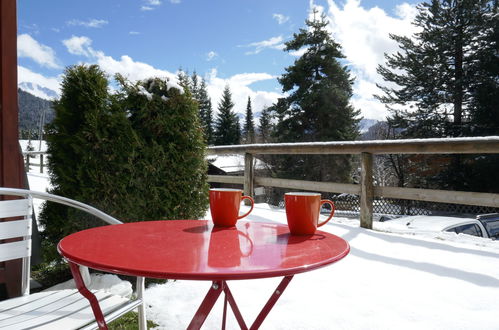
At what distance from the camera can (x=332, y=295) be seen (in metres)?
2.12

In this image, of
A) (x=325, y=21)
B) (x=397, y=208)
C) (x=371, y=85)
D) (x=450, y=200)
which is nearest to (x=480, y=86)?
(x=371, y=85)

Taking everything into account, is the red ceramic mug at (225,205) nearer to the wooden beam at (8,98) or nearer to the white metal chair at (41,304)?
the white metal chair at (41,304)

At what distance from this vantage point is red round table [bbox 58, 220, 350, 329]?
0.67 meters

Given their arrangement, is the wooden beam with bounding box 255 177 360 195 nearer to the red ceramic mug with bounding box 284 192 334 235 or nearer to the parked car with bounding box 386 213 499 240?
the parked car with bounding box 386 213 499 240

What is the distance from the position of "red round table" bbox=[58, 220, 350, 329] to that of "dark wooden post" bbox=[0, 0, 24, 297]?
5.47 feet

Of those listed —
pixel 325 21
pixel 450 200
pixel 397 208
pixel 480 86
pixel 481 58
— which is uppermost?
pixel 325 21

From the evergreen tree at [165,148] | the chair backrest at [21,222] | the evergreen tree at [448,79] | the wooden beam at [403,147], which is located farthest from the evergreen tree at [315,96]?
the chair backrest at [21,222]

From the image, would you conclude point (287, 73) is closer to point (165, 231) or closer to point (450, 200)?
point (450, 200)

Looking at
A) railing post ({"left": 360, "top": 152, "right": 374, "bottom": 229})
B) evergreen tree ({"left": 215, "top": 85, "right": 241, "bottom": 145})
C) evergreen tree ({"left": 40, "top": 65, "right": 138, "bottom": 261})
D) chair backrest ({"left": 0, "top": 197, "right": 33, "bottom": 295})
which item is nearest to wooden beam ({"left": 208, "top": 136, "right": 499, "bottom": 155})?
railing post ({"left": 360, "top": 152, "right": 374, "bottom": 229})

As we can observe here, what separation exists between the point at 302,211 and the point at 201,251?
0.32 metres

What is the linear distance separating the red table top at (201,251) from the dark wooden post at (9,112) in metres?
1.66

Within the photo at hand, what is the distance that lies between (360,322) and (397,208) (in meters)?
13.2

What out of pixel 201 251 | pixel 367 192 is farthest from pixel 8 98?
pixel 367 192

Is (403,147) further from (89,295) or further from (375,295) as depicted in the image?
(89,295)
